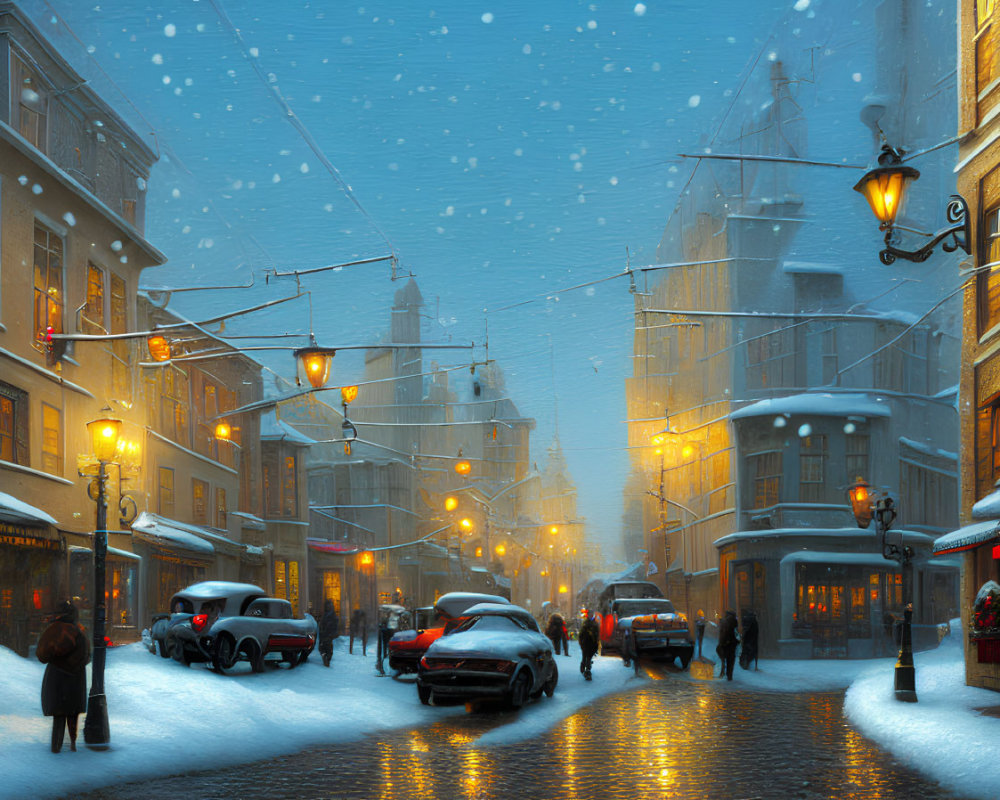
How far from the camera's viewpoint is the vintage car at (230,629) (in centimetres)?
2191

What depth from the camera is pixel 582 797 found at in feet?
31.1

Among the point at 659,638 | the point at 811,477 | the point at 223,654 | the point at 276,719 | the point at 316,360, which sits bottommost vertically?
the point at 659,638

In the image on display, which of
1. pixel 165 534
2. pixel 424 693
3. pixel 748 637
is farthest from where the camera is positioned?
pixel 165 534

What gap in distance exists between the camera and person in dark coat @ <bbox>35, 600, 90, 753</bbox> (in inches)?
450

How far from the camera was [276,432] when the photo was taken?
4909 centimetres

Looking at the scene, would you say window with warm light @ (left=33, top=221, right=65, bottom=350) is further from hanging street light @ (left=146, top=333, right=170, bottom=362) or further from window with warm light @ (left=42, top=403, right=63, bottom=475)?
hanging street light @ (left=146, top=333, right=170, bottom=362)

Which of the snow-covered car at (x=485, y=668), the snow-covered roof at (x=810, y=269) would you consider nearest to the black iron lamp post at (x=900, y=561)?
the snow-covered car at (x=485, y=668)

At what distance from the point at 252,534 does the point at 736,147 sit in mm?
25528

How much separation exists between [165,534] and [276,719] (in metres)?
18.5

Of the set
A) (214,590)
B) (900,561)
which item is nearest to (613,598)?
(214,590)

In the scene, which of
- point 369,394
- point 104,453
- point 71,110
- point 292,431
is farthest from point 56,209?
point 369,394

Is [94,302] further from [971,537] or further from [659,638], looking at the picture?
[971,537]

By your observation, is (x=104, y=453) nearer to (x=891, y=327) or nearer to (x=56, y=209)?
(x=56, y=209)

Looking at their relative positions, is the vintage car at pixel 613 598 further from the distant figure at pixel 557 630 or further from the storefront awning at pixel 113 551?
the storefront awning at pixel 113 551
